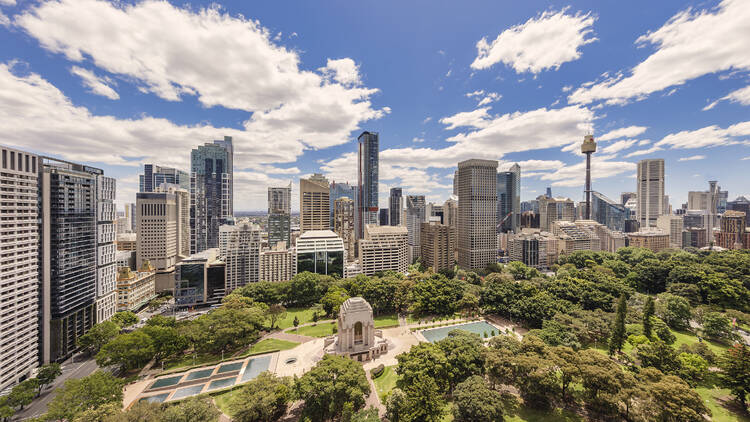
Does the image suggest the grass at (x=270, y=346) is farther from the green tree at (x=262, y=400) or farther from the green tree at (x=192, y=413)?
the green tree at (x=192, y=413)

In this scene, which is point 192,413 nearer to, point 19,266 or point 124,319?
point 19,266

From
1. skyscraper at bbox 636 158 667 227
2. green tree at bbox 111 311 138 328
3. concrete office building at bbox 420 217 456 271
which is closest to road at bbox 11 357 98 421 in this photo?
green tree at bbox 111 311 138 328

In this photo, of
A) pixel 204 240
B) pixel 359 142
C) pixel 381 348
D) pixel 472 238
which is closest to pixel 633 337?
pixel 381 348

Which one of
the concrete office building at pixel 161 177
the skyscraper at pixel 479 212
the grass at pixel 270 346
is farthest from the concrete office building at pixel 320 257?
the concrete office building at pixel 161 177

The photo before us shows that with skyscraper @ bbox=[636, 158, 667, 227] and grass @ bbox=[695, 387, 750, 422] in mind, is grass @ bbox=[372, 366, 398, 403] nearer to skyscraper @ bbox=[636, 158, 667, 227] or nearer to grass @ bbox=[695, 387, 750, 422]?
grass @ bbox=[695, 387, 750, 422]

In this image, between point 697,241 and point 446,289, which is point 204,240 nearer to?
point 446,289

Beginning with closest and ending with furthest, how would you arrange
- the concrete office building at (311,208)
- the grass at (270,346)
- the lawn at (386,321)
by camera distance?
the grass at (270,346) → the lawn at (386,321) → the concrete office building at (311,208)

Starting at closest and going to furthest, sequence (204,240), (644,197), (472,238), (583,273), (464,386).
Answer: (464,386) < (583,273) < (472,238) < (204,240) < (644,197)
